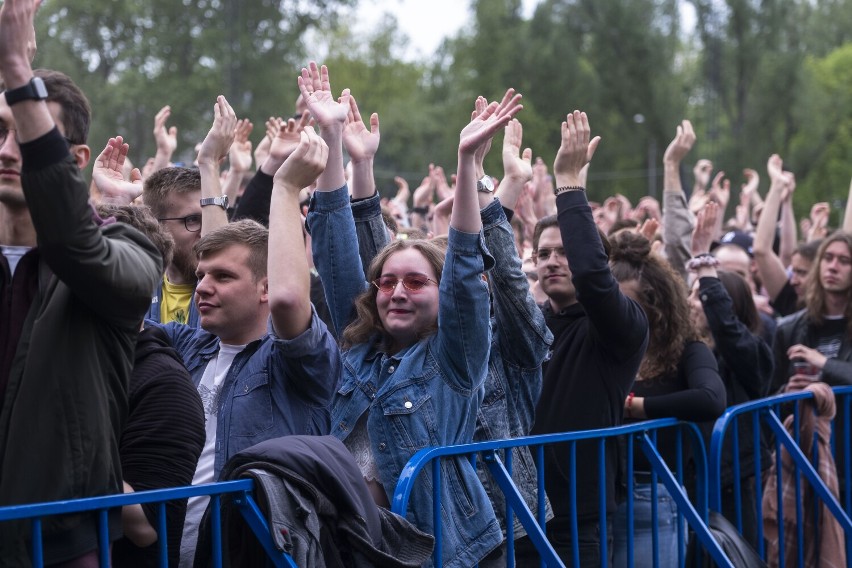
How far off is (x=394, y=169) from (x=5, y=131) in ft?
177

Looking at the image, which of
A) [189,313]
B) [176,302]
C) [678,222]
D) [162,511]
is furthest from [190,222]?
[678,222]

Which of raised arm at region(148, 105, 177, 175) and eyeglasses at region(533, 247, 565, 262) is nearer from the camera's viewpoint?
eyeglasses at region(533, 247, 565, 262)

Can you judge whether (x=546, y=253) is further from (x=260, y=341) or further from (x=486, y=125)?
(x=260, y=341)

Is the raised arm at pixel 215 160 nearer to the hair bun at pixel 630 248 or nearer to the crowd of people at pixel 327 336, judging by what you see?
the crowd of people at pixel 327 336

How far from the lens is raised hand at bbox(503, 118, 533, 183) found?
4465 millimetres

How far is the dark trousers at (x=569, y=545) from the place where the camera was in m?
4.34

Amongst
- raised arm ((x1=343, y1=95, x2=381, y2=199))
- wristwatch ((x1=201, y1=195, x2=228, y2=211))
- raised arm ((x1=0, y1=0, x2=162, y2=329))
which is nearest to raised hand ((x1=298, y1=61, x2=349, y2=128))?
raised arm ((x1=343, y1=95, x2=381, y2=199))

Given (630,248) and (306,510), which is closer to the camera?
(306,510)

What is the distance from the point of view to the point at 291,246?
3332 mm

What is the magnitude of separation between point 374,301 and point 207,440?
30.1 inches

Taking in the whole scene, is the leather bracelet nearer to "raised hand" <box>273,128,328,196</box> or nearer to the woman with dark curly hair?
the woman with dark curly hair

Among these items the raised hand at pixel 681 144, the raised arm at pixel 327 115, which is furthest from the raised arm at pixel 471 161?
the raised hand at pixel 681 144

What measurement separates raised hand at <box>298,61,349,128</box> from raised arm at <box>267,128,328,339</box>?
498 mm

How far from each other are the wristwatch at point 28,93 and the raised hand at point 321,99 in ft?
5.26
